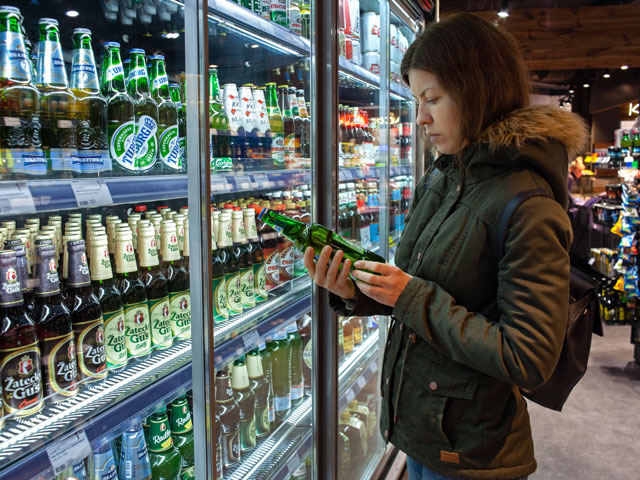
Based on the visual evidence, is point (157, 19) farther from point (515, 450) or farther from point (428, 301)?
point (515, 450)

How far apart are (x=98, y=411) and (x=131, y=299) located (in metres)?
0.36

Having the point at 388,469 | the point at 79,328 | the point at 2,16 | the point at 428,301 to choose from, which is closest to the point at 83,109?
the point at 2,16

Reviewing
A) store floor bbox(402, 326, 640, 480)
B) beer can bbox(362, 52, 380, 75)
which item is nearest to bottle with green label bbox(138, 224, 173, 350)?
beer can bbox(362, 52, 380, 75)

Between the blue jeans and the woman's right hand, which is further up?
the woman's right hand

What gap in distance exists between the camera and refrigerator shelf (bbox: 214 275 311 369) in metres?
1.38

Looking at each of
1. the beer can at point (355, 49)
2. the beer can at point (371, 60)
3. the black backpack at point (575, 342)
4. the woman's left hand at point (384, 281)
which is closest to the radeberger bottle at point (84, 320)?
the woman's left hand at point (384, 281)

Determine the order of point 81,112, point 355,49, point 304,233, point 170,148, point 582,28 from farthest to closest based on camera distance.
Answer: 1. point 582,28
2. point 355,49
3. point 170,148
4. point 304,233
5. point 81,112

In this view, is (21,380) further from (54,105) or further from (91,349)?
(54,105)

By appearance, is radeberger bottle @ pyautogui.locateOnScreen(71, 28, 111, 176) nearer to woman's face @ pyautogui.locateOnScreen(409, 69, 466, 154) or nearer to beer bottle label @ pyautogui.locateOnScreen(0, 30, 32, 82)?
beer bottle label @ pyautogui.locateOnScreen(0, 30, 32, 82)

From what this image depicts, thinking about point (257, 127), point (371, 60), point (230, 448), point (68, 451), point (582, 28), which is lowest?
point (230, 448)

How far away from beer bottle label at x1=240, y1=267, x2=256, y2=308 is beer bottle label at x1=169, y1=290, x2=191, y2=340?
0.89ft

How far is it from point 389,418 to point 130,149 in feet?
2.88

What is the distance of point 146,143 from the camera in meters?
1.34

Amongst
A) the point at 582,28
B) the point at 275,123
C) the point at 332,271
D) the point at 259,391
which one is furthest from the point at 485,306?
the point at 582,28
